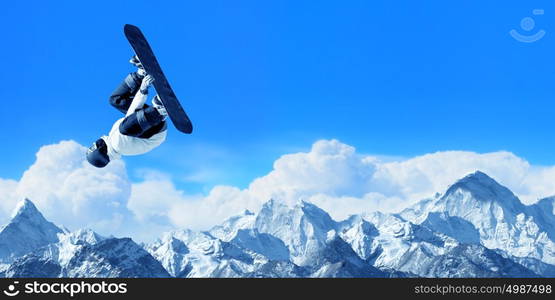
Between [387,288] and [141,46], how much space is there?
29294 mm

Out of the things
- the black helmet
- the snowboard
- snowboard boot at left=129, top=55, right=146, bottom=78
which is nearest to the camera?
the snowboard

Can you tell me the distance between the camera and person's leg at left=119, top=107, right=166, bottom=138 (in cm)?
2161

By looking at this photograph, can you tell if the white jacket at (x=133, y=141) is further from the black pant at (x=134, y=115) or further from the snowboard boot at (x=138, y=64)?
the snowboard boot at (x=138, y=64)

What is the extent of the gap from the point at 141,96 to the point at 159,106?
1.24 metres

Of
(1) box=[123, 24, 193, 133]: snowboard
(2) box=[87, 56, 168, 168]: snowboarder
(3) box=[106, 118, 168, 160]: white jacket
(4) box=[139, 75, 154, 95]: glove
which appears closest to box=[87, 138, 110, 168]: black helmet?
(2) box=[87, 56, 168, 168]: snowboarder

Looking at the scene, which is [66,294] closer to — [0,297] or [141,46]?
[0,297]

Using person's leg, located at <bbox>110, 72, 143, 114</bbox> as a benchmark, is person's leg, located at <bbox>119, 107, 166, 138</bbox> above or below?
below

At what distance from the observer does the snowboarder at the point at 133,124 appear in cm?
2169

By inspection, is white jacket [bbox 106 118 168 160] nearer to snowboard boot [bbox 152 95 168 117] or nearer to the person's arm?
the person's arm

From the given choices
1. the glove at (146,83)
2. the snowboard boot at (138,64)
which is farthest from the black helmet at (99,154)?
the snowboard boot at (138,64)

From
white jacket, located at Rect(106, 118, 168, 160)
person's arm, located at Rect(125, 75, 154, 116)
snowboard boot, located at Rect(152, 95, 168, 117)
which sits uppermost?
person's arm, located at Rect(125, 75, 154, 116)

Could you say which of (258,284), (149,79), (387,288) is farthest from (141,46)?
(387,288)

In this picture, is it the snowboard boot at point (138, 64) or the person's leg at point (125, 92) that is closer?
the snowboard boot at point (138, 64)

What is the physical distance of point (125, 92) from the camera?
23656 mm
